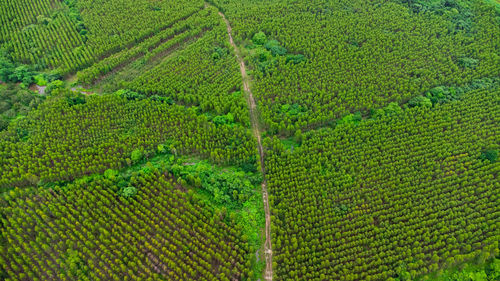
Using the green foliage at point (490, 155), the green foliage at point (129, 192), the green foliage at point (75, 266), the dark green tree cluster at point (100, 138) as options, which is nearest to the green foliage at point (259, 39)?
the dark green tree cluster at point (100, 138)

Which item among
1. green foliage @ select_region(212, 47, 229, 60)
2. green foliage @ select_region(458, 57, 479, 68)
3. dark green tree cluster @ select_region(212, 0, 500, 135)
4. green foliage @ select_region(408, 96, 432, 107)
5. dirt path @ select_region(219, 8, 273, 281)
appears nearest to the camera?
dirt path @ select_region(219, 8, 273, 281)

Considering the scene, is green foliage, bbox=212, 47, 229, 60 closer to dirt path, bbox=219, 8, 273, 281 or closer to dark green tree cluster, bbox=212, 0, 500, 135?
dirt path, bbox=219, 8, 273, 281

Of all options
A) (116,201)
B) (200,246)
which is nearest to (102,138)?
(116,201)

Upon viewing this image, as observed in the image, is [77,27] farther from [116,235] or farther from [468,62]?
[468,62]

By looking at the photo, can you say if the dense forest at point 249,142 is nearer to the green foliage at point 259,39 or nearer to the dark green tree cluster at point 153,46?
the dark green tree cluster at point 153,46

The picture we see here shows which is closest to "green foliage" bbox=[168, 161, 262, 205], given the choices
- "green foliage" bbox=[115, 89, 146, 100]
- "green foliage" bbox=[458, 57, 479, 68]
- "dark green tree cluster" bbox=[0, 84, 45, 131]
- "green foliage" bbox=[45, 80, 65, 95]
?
"green foliage" bbox=[115, 89, 146, 100]

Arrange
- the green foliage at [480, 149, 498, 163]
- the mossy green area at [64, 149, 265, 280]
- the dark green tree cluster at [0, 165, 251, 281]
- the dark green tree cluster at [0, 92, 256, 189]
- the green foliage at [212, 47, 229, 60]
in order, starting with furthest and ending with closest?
the green foliage at [212, 47, 229, 60] < the green foliage at [480, 149, 498, 163] < the dark green tree cluster at [0, 92, 256, 189] < the mossy green area at [64, 149, 265, 280] < the dark green tree cluster at [0, 165, 251, 281]

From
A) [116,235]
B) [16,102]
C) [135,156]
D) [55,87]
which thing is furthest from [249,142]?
[16,102]

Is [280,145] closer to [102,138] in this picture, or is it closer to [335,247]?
[335,247]
